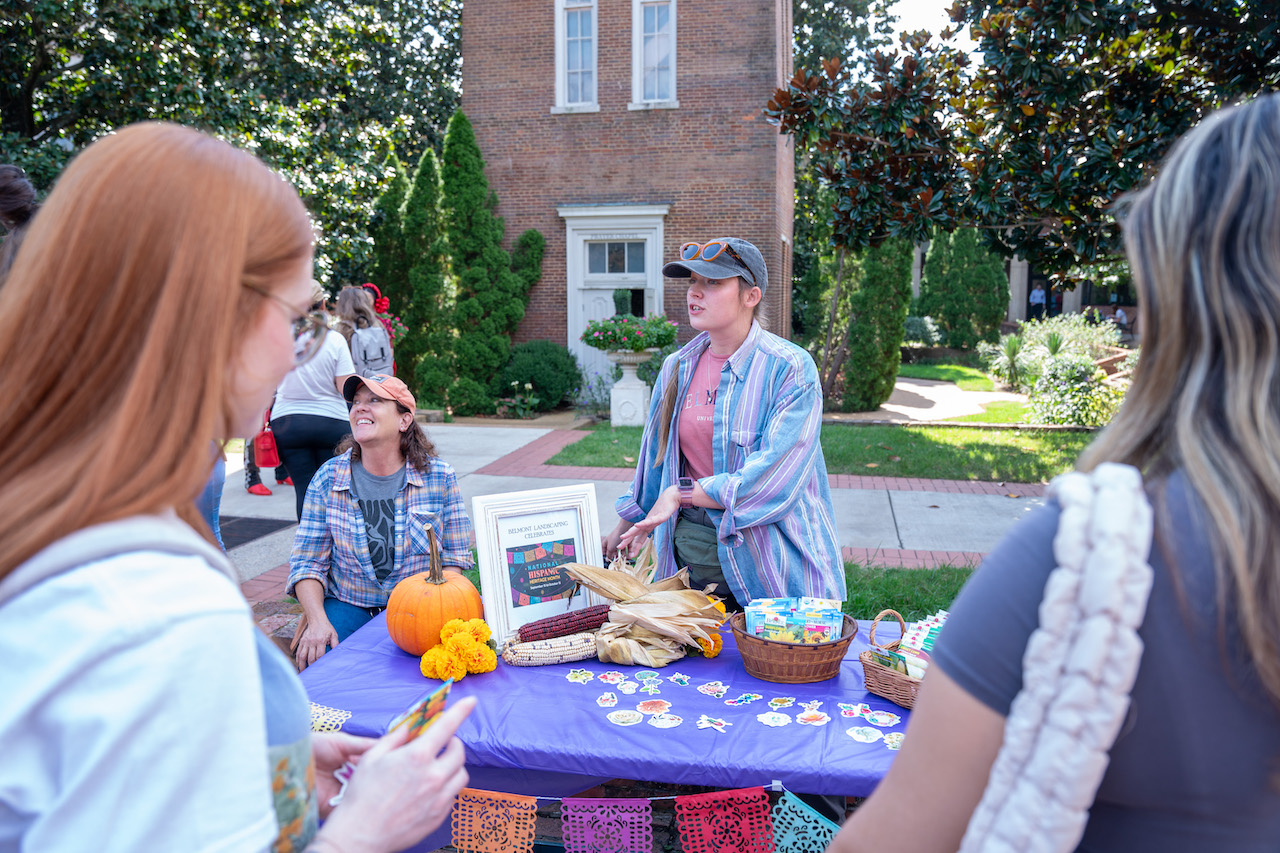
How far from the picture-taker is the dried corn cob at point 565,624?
2.67m

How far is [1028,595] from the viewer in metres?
0.93

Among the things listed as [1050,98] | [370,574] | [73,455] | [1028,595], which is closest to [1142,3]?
[1050,98]

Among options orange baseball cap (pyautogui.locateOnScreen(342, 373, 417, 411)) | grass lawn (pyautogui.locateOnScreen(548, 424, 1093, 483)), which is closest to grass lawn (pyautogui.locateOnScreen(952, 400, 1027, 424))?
grass lawn (pyautogui.locateOnScreen(548, 424, 1093, 483))

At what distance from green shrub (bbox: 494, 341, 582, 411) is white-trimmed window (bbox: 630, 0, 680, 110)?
4.51m

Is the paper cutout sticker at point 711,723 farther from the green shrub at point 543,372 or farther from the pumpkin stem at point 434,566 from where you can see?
the green shrub at point 543,372

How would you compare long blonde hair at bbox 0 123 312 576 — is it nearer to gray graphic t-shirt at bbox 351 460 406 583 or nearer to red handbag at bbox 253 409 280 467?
gray graphic t-shirt at bbox 351 460 406 583

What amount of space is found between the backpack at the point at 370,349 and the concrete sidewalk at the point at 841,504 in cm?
144

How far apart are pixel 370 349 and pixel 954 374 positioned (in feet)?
59.4

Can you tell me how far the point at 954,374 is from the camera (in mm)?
22406

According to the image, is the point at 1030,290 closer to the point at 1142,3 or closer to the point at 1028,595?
the point at 1142,3

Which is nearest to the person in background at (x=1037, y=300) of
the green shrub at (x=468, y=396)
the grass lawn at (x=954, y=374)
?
the grass lawn at (x=954, y=374)

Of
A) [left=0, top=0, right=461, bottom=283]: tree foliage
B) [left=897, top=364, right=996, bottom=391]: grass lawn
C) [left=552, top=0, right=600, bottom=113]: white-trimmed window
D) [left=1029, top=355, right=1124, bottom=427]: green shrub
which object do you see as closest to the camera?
[left=0, top=0, right=461, bottom=283]: tree foliage

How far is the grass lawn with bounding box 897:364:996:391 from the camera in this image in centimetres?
1960

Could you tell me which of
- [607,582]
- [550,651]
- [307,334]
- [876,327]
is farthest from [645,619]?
[876,327]
